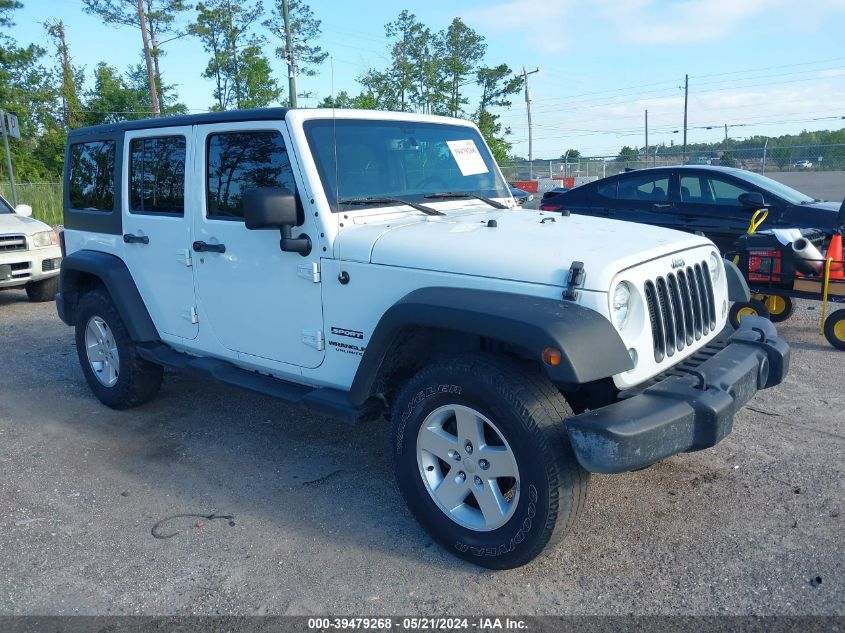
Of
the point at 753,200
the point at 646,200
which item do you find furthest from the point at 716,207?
the point at 646,200

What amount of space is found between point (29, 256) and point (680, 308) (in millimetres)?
8924

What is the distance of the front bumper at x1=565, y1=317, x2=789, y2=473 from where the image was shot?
2.63m

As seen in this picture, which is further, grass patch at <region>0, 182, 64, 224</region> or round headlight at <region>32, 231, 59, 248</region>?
grass patch at <region>0, 182, 64, 224</region>

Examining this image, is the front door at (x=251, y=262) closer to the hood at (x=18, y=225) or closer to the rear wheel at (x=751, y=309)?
the rear wheel at (x=751, y=309)

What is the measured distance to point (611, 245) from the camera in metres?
3.23

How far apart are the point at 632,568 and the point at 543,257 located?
144 centimetres

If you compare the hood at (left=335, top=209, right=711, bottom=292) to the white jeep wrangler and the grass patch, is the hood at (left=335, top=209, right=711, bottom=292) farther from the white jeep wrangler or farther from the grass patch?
the grass patch

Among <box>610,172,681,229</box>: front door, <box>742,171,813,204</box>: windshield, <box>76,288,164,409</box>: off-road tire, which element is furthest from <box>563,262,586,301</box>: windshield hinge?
<box>742,171,813,204</box>: windshield

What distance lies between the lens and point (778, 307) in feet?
24.8

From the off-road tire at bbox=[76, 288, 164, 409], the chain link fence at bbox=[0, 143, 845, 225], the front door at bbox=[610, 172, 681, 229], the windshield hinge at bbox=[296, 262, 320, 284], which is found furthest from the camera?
the chain link fence at bbox=[0, 143, 845, 225]

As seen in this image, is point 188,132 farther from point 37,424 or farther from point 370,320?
point 37,424

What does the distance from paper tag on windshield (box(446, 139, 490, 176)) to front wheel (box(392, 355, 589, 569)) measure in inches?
72.4

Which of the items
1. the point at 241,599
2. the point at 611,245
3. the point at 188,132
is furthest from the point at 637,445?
the point at 188,132

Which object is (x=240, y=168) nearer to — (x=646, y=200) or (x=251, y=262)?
(x=251, y=262)
